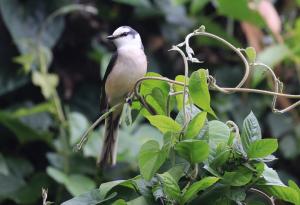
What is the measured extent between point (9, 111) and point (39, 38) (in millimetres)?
354

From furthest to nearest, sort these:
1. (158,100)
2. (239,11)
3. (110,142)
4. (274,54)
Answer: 1. (239,11)
2. (274,54)
3. (110,142)
4. (158,100)

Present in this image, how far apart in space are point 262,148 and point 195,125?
0.13 metres

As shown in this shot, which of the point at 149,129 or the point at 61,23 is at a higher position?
the point at 61,23

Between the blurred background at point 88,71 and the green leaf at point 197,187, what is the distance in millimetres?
1422

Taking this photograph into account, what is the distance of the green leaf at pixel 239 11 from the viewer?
3.10 metres

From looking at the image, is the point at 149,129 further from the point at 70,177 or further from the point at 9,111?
the point at 9,111

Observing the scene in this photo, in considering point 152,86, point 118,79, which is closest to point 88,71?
point 118,79

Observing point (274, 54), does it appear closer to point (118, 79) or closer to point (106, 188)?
point (118, 79)

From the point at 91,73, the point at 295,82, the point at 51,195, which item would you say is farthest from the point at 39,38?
the point at 295,82

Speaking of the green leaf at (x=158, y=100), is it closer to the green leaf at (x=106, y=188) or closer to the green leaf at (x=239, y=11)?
the green leaf at (x=106, y=188)

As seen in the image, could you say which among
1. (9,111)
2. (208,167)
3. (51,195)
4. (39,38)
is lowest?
(51,195)

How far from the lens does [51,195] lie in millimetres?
2865

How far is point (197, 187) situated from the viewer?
124 centimetres

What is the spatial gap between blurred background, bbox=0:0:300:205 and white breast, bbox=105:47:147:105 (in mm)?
663
